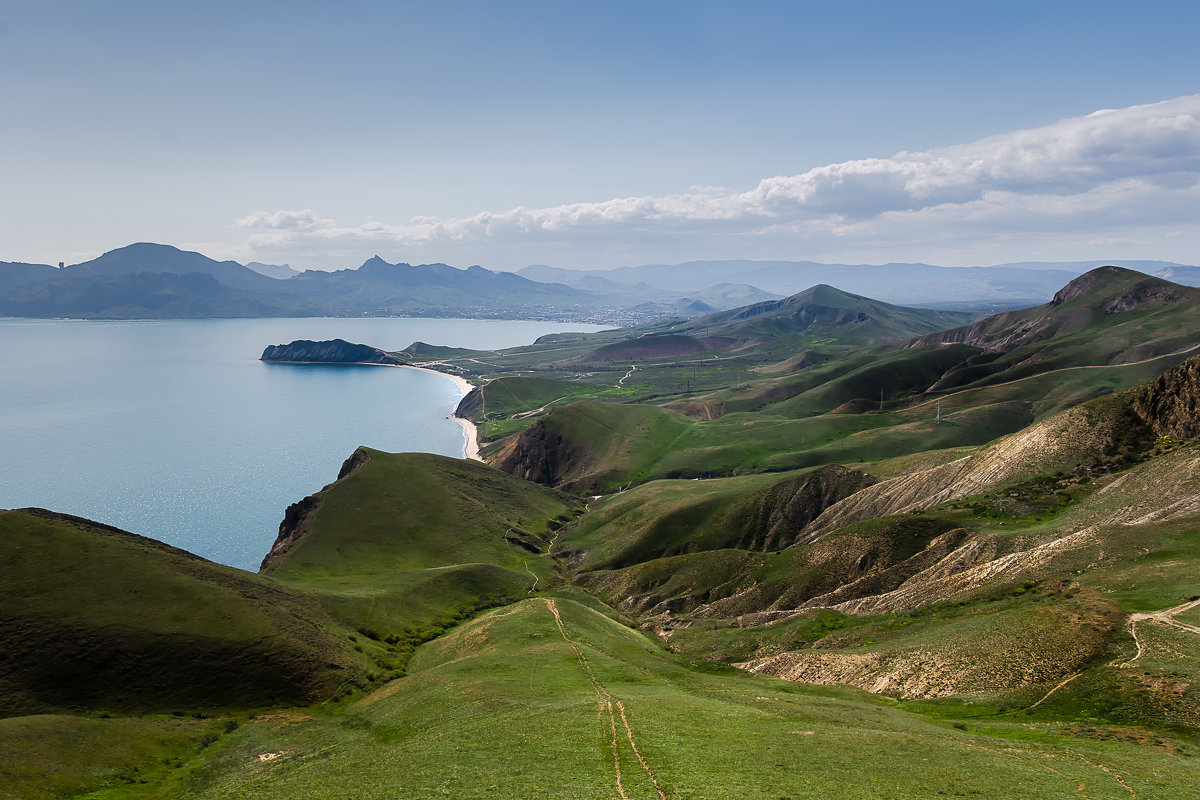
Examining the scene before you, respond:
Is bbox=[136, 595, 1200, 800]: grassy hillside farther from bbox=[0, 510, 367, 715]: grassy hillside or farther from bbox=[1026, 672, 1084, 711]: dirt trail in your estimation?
bbox=[0, 510, 367, 715]: grassy hillside

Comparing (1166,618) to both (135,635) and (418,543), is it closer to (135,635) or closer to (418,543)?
(135,635)

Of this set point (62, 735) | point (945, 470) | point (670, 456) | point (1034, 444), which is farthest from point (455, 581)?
point (670, 456)

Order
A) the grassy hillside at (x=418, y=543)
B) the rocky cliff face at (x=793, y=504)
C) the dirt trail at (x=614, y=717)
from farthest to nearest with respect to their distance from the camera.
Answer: the rocky cliff face at (x=793, y=504), the grassy hillside at (x=418, y=543), the dirt trail at (x=614, y=717)

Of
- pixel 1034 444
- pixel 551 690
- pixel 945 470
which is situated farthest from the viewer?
pixel 945 470

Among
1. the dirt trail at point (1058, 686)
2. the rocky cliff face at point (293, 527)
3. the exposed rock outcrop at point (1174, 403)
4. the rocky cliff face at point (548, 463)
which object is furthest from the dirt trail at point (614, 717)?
the rocky cliff face at point (548, 463)

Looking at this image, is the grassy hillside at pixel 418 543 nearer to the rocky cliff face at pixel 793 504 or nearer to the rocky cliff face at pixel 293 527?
the rocky cliff face at pixel 293 527

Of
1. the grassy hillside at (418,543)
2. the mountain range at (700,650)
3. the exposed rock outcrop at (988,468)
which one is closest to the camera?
the mountain range at (700,650)

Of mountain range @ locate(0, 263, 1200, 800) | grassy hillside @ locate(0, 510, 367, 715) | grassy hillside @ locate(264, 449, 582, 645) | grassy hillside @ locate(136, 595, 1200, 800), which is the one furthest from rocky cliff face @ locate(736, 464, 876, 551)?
grassy hillside @ locate(0, 510, 367, 715)

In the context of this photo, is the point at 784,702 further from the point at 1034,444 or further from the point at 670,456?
the point at 670,456

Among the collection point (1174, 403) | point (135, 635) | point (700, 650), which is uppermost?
point (1174, 403)

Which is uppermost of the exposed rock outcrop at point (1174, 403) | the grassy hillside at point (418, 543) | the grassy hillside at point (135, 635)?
the exposed rock outcrop at point (1174, 403)

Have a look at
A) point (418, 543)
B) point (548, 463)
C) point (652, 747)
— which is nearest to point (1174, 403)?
point (652, 747)
